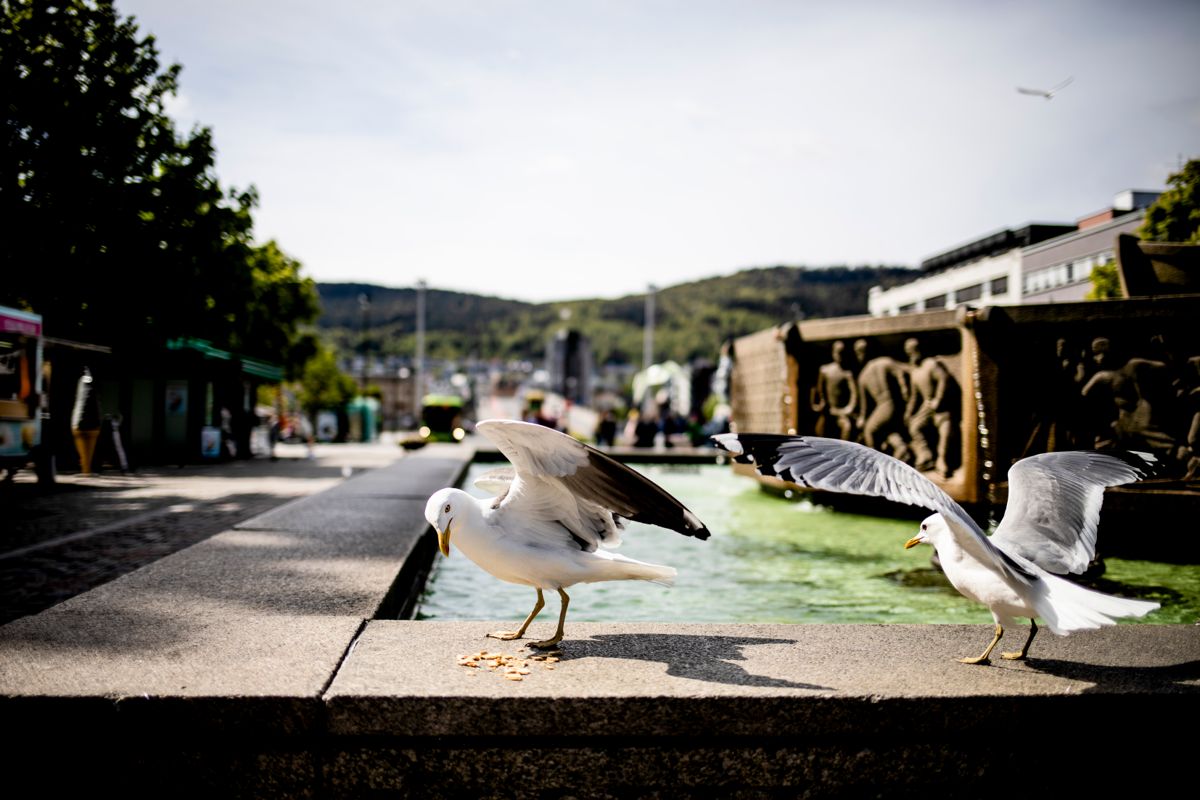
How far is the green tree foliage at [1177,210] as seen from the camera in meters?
19.9

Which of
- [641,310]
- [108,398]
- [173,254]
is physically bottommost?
[108,398]

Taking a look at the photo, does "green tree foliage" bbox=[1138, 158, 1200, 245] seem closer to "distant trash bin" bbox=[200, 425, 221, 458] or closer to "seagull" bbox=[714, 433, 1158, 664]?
"seagull" bbox=[714, 433, 1158, 664]

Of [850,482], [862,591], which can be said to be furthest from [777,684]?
[862,591]

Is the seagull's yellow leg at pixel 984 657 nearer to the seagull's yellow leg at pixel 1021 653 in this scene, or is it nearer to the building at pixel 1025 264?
the seagull's yellow leg at pixel 1021 653

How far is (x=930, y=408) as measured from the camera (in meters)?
10.7

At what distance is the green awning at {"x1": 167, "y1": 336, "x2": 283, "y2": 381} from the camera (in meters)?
24.2

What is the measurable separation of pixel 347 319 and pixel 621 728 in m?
183

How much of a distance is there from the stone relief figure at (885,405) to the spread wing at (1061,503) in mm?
7046

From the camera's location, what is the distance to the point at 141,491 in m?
15.6

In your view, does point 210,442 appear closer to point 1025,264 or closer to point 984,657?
point 984,657

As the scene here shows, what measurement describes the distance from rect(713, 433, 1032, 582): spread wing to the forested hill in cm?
12849

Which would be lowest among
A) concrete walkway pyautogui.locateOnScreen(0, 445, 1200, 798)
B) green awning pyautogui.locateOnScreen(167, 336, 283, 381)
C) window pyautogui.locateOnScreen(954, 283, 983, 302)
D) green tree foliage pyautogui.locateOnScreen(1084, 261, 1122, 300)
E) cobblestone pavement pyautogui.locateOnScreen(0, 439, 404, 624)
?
cobblestone pavement pyautogui.locateOnScreen(0, 439, 404, 624)

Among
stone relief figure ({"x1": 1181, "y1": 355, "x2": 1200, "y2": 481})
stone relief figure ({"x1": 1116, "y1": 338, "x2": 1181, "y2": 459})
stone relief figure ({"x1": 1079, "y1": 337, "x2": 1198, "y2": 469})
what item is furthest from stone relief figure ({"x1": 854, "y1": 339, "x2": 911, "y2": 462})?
stone relief figure ({"x1": 1181, "y1": 355, "x2": 1200, "y2": 481})

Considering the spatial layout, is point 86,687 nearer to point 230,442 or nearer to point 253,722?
point 253,722
